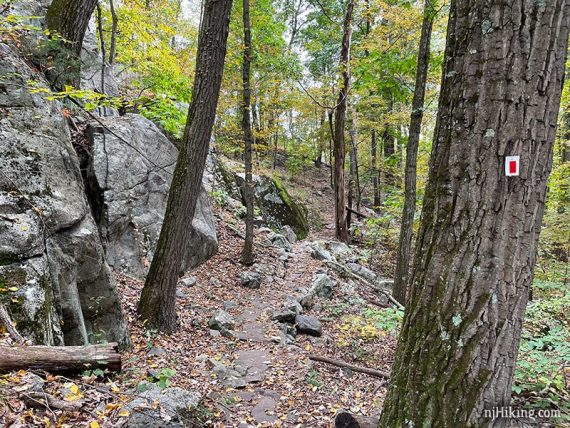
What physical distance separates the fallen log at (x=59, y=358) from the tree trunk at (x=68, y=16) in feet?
16.8

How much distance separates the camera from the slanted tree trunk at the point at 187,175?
5.15m

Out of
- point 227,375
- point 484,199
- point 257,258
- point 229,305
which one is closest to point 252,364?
point 227,375

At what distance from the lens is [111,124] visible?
7.04 m

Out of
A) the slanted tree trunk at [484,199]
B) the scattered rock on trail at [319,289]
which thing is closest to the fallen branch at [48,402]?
the slanted tree trunk at [484,199]

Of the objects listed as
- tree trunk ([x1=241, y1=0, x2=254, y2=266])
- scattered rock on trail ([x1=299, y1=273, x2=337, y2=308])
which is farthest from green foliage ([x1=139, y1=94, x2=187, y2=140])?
scattered rock on trail ([x1=299, y1=273, x2=337, y2=308])

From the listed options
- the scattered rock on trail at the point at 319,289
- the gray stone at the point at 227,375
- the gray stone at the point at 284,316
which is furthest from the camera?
the scattered rock on trail at the point at 319,289

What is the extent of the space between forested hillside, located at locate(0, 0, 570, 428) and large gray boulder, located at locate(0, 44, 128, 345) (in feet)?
0.07

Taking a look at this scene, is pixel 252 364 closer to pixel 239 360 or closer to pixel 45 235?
pixel 239 360

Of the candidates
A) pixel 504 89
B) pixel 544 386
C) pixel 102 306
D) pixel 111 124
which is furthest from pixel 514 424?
pixel 111 124

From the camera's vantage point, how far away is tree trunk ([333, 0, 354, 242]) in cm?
1081

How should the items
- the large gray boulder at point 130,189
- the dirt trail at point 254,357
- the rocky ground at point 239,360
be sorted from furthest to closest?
1. the large gray boulder at point 130,189
2. the dirt trail at point 254,357
3. the rocky ground at point 239,360

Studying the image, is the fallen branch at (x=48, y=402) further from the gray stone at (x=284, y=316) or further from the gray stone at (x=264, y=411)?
the gray stone at (x=284, y=316)

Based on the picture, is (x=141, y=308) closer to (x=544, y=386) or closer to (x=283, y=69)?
(x=544, y=386)

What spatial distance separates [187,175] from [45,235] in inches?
77.6
